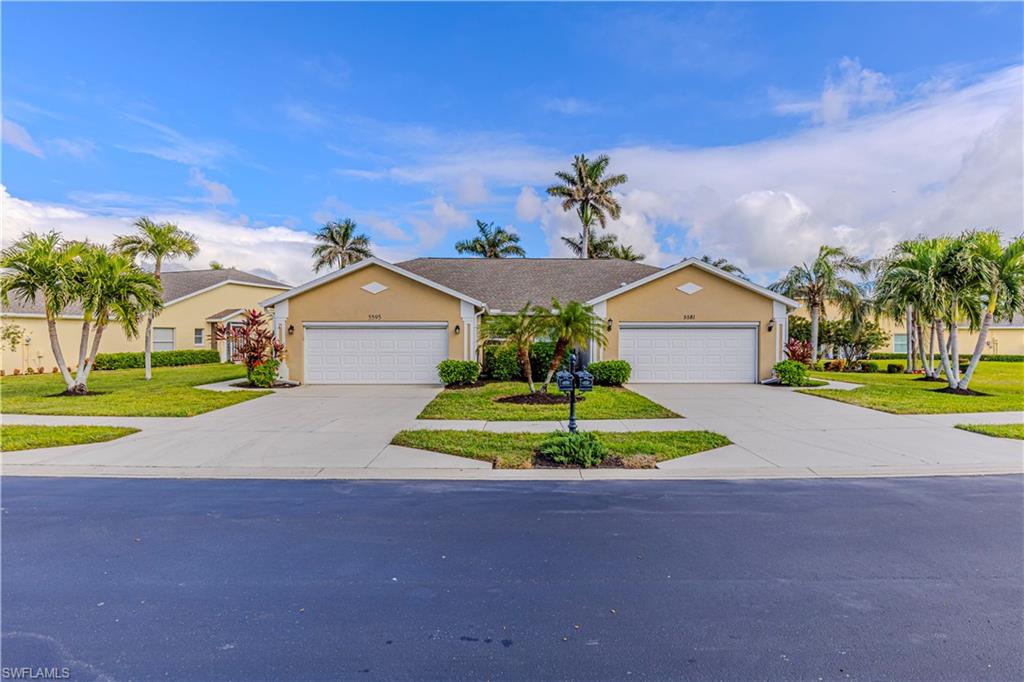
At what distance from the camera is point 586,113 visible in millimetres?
18812

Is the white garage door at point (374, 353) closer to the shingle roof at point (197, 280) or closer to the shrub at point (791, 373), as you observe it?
the shrub at point (791, 373)

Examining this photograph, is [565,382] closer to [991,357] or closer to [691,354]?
[691,354]

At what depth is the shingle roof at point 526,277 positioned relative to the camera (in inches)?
882

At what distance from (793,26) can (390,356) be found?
14.9 meters

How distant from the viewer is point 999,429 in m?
9.36

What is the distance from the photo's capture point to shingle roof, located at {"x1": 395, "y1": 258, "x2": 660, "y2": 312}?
73.5 ft

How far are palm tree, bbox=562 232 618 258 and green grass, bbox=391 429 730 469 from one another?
31629 millimetres

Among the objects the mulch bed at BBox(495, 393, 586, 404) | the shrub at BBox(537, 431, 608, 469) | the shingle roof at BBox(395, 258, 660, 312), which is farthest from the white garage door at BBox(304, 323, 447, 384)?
the shrub at BBox(537, 431, 608, 469)

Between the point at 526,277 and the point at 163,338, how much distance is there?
64.9ft

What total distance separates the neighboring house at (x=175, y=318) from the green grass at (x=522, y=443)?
1697cm

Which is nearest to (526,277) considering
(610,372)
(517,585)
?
(610,372)

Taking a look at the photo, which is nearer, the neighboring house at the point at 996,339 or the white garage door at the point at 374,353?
the white garage door at the point at 374,353

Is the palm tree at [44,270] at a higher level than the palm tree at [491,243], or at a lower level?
lower

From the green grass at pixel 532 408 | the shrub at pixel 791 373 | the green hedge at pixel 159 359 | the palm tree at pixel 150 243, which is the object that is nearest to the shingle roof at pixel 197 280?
the green hedge at pixel 159 359
